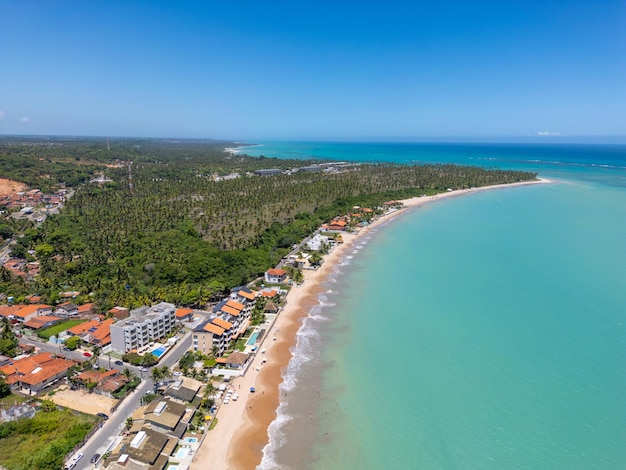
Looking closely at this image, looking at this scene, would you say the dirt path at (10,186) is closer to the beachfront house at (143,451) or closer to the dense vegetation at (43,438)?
the dense vegetation at (43,438)

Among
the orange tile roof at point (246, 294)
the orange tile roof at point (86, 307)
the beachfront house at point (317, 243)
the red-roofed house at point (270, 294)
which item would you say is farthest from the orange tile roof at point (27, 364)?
the beachfront house at point (317, 243)

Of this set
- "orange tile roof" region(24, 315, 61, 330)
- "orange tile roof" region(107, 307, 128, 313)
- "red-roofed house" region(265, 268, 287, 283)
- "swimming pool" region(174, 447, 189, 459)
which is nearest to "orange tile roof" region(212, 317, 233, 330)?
"orange tile roof" region(107, 307, 128, 313)

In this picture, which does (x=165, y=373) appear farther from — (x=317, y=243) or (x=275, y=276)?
(x=317, y=243)

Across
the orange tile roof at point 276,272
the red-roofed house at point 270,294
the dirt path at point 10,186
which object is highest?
the dirt path at point 10,186

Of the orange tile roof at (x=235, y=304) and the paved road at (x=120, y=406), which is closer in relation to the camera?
the paved road at (x=120, y=406)

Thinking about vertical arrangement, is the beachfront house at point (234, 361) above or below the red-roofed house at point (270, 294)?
below

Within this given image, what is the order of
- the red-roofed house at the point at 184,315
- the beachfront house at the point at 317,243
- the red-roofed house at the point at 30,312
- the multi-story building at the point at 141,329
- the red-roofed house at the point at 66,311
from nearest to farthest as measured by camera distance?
the multi-story building at the point at 141,329
the red-roofed house at the point at 30,312
the red-roofed house at the point at 184,315
the red-roofed house at the point at 66,311
the beachfront house at the point at 317,243
